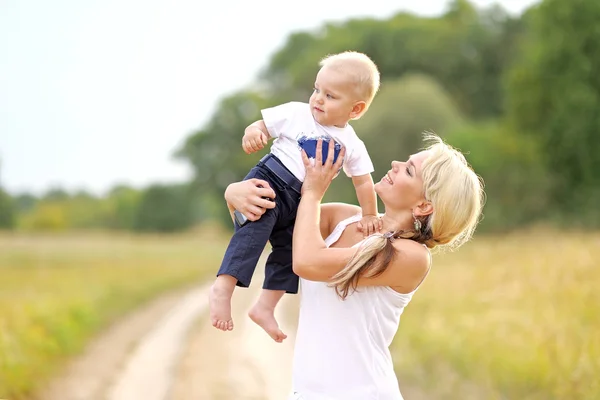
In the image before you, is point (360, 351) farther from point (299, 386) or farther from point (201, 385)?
point (201, 385)

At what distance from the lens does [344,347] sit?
9.71ft

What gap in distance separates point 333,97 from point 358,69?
0.45 feet

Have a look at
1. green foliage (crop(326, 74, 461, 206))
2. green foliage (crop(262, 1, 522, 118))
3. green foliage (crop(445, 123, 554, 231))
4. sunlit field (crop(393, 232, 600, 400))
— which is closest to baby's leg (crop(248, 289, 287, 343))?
sunlit field (crop(393, 232, 600, 400))

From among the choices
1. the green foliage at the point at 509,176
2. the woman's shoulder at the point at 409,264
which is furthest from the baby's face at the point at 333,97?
the green foliage at the point at 509,176

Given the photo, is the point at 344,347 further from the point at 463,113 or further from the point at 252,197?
the point at 463,113

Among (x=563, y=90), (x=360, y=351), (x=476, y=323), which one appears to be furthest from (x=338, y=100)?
(x=563, y=90)

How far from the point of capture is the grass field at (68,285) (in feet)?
31.7

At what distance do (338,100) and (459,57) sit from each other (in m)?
37.3

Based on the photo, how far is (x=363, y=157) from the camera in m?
3.22

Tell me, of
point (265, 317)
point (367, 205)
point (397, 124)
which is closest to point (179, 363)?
point (265, 317)

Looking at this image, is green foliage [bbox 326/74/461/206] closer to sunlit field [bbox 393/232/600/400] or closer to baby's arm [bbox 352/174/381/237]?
sunlit field [bbox 393/232/600/400]

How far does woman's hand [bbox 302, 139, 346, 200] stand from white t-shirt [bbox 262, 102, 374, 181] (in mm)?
133

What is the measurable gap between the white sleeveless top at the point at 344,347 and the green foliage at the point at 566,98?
2051cm

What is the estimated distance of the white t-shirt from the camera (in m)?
3.15
